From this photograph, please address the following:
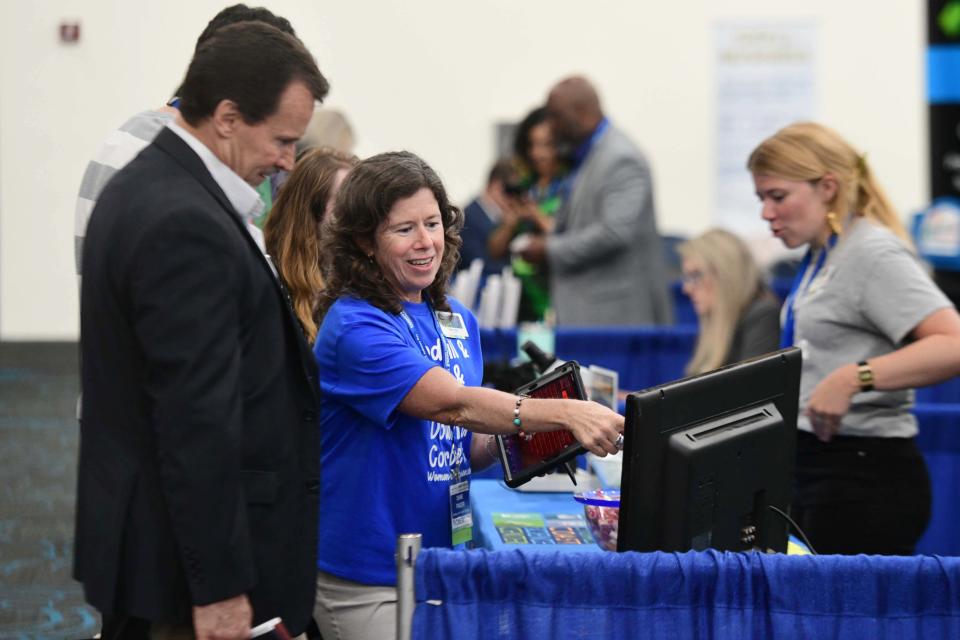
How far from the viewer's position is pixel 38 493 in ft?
15.1

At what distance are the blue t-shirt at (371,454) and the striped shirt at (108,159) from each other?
448 millimetres

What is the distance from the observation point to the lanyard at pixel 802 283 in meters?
2.70

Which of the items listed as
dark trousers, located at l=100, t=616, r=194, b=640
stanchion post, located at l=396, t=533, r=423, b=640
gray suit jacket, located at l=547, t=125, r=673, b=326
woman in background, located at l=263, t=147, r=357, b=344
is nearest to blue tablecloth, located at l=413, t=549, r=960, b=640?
stanchion post, located at l=396, t=533, r=423, b=640

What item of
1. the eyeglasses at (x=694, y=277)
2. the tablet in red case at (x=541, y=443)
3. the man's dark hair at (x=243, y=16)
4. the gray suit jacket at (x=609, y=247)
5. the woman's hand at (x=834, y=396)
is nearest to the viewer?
the tablet in red case at (x=541, y=443)

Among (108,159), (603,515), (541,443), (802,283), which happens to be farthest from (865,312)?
(108,159)

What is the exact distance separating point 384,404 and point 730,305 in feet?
6.64

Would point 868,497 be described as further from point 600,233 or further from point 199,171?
point 600,233

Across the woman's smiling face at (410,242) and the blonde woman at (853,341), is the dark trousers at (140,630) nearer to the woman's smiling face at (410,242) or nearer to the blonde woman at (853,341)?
the woman's smiling face at (410,242)

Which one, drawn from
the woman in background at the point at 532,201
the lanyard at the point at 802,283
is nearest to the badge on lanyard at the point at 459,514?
the lanyard at the point at 802,283

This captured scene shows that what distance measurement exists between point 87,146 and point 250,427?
3.72 metres

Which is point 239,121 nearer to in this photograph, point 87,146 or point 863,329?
point 863,329

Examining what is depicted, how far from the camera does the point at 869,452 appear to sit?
261cm

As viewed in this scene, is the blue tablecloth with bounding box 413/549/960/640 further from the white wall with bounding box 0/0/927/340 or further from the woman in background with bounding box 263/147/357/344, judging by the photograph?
the white wall with bounding box 0/0/927/340

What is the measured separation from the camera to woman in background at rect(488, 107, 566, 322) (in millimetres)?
5484
